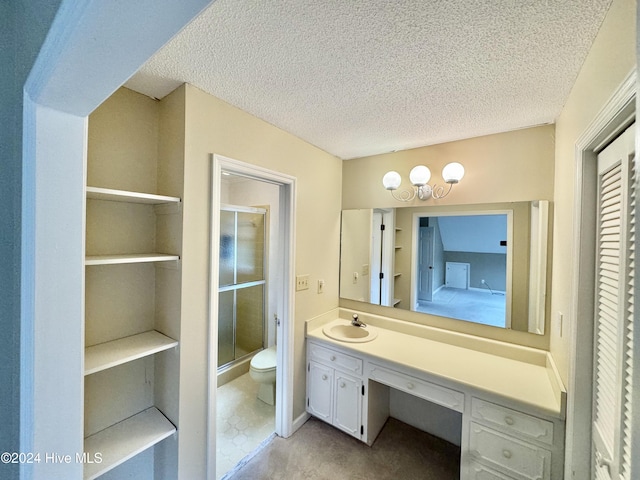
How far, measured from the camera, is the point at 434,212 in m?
2.10

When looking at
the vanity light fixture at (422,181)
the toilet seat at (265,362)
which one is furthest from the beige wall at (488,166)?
the toilet seat at (265,362)

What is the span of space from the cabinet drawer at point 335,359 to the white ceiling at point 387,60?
5.58ft

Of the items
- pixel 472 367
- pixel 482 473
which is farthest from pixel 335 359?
pixel 482 473

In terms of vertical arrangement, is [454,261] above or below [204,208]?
below

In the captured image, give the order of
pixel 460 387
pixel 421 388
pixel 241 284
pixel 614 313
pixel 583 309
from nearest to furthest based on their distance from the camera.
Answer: pixel 614 313 → pixel 583 309 → pixel 460 387 → pixel 421 388 → pixel 241 284

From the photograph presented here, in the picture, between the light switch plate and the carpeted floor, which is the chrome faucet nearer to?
the light switch plate

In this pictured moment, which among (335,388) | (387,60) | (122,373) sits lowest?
(335,388)

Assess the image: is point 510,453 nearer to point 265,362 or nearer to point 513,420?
point 513,420

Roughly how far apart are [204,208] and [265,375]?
1.73m

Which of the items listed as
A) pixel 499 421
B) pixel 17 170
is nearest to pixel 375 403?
pixel 499 421

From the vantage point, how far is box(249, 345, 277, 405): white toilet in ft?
7.77

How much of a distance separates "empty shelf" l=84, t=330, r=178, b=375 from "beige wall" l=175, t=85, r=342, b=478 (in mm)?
127

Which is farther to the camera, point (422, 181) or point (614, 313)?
point (422, 181)

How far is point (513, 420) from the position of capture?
1.34m
